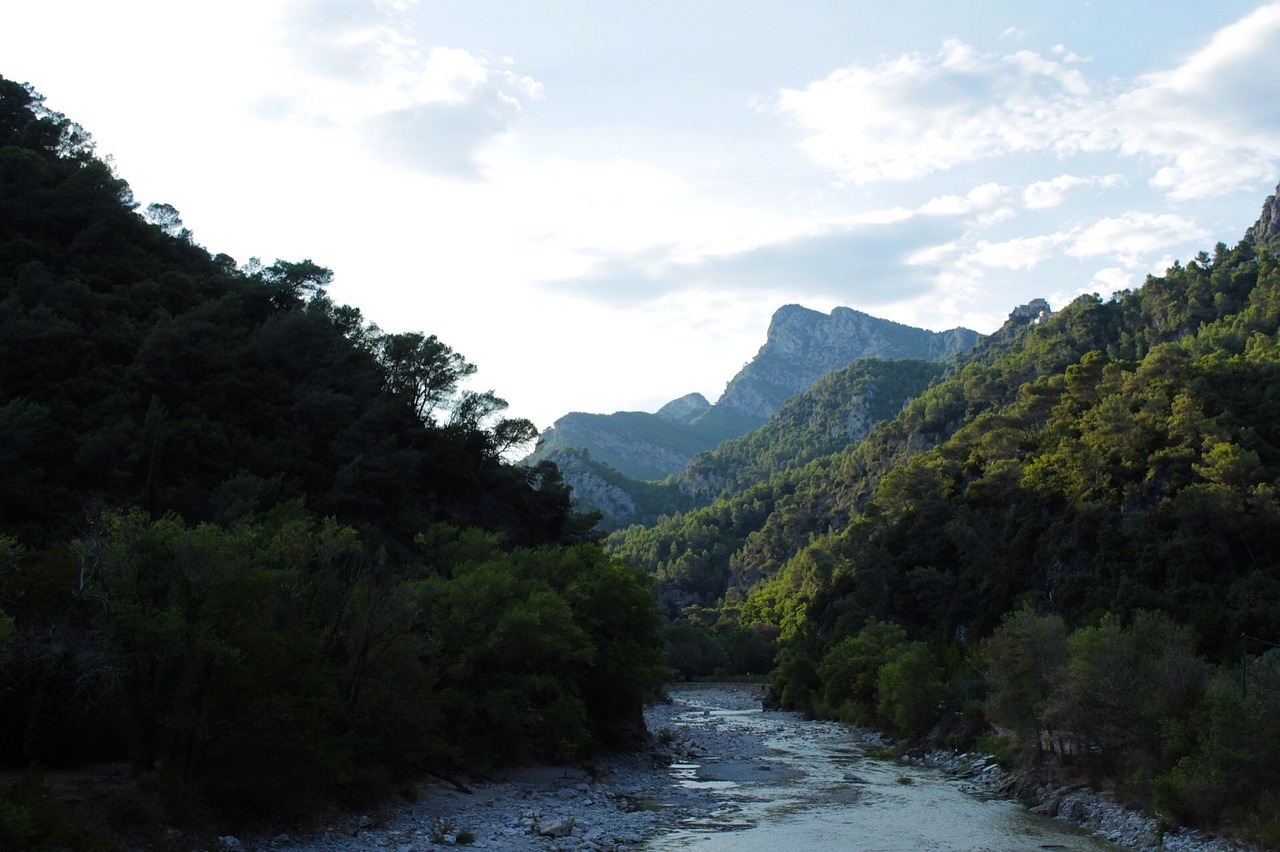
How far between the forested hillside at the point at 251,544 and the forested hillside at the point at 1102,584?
70.9ft

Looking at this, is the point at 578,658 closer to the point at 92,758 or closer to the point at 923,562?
the point at 92,758

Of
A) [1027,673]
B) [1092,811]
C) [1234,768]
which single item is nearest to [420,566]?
[1027,673]

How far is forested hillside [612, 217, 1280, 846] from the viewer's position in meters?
33.6

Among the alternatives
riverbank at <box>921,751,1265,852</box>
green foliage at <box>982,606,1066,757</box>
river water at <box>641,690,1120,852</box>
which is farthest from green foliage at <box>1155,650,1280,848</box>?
green foliage at <box>982,606,1066,757</box>

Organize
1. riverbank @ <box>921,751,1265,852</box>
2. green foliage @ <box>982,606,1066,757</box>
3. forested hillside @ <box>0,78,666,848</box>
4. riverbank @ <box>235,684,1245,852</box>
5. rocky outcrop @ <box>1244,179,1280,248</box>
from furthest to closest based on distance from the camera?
rocky outcrop @ <box>1244,179,1280,248</box>, green foliage @ <box>982,606,1066,757</box>, riverbank @ <box>921,751,1265,852</box>, riverbank @ <box>235,684,1245,852</box>, forested hillside @ <box>0,78,666,848</box>

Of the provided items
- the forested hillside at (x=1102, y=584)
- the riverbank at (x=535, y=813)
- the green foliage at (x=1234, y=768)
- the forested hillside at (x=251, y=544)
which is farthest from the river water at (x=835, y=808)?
the forested hillside at (x=251, y=544)

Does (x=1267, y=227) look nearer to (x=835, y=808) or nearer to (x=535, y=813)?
(x=835, y=808)

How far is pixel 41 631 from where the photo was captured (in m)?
23.6

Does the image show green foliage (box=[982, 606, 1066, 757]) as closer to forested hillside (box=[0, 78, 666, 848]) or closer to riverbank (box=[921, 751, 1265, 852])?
riverbank (box=[921, 751, 1265, 852])

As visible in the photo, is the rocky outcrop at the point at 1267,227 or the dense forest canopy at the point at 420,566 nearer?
the dense forest canopy at the point at 420,566

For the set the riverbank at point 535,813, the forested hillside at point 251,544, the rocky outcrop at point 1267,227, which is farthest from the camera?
the rocky outcrop at point 1267,227

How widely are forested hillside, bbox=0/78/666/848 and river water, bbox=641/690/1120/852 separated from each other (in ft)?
25.7

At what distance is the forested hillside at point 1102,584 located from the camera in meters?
33.6

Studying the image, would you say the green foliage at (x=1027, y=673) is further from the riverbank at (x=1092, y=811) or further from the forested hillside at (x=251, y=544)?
the forested hillside at (x=251, y=544)
